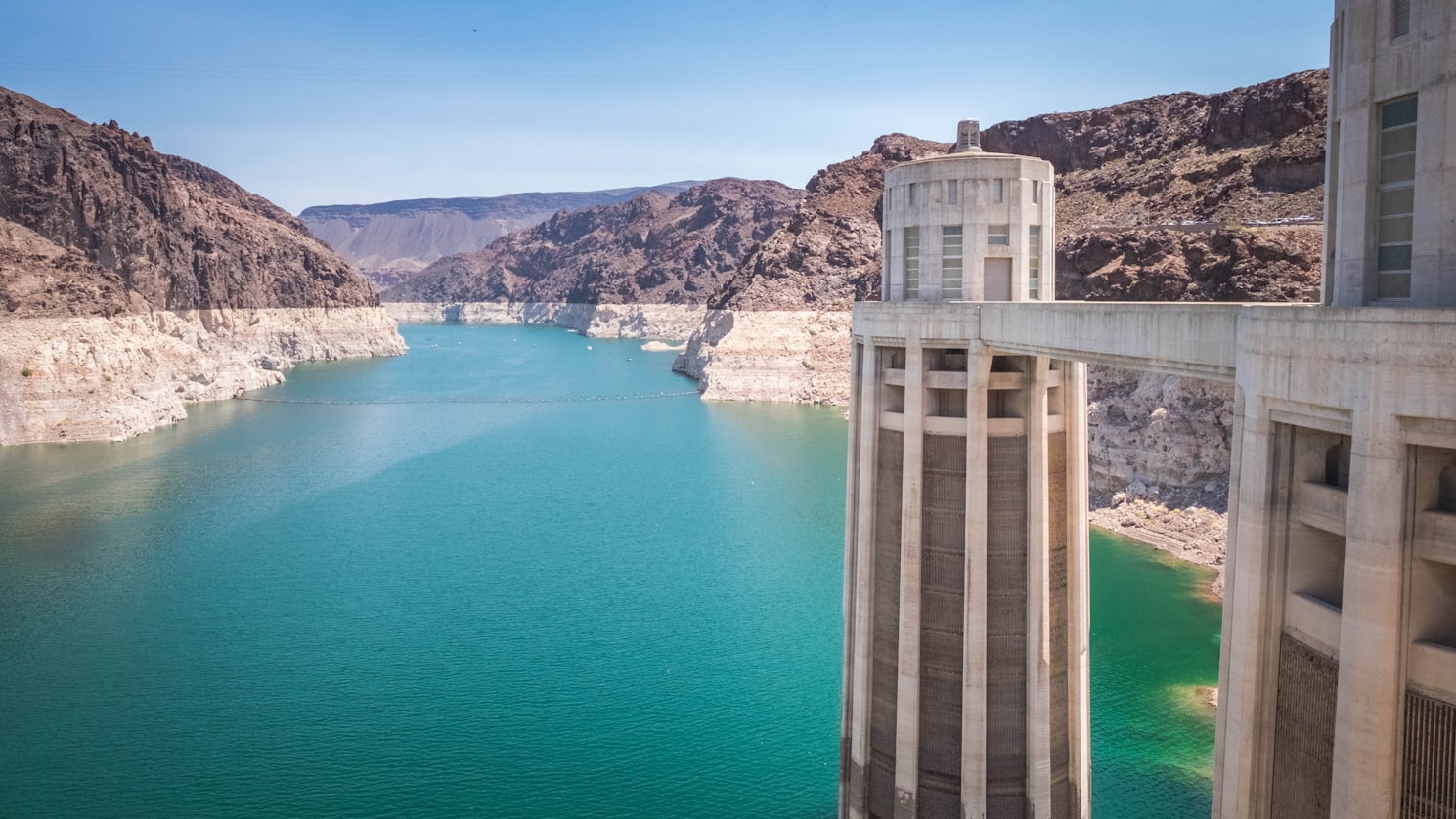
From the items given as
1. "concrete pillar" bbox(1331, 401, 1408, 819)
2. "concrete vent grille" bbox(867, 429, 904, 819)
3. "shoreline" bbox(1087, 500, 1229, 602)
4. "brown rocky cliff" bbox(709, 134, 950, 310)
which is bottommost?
"shoreline" bbox(1087, 500, 1229, 602)

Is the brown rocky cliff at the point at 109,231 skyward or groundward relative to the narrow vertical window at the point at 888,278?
skyward

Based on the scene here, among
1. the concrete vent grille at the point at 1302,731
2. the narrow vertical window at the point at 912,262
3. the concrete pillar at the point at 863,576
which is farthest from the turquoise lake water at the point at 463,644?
the concrete vent grille at the point at 1302,731

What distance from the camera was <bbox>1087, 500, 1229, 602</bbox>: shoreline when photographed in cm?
3991

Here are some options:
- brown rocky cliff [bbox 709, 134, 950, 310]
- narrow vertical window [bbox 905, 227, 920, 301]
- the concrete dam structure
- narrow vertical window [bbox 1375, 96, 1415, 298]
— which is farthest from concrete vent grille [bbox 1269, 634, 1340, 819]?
brown rocky cliff [bbox 709, 134, 950, 310]

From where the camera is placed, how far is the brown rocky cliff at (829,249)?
10919cm

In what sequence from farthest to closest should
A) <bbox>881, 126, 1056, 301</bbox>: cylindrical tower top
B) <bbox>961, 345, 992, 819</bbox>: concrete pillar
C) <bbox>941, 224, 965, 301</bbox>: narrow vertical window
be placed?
1. <bbox>941, 224, 965, 301</bbox>: narrow vertical window
2. <bbox>881, 126, 1056, 301</bbox>: cylindrical tower top
3. <bbox>961, 345, 992, 819</bbox>: concrete pillar

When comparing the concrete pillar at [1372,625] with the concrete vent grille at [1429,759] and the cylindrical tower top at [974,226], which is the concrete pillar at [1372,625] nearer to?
the concrete vent grille at [1429,759]

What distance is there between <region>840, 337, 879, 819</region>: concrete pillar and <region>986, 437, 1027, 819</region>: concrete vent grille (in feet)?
6.56

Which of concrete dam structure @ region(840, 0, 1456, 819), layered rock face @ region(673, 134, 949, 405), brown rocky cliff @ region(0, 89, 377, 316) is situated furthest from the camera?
layered rock face @ region(673, 134, 949, 405)

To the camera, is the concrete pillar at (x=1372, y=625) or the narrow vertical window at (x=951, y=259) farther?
the narrow vertical window at (x=951, y=259)

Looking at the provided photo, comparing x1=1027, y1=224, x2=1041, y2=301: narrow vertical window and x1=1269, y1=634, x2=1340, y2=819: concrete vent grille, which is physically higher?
x1=1027, y1=224, x2=1041, y2=301: narrow vertical window

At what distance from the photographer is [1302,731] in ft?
29.0

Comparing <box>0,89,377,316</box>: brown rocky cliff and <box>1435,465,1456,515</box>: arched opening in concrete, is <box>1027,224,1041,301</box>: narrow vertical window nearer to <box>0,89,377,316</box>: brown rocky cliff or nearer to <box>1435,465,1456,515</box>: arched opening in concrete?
<box>1435,465,1456,515</box>: arched opening in concrete

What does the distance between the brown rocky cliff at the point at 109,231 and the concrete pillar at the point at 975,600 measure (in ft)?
253
